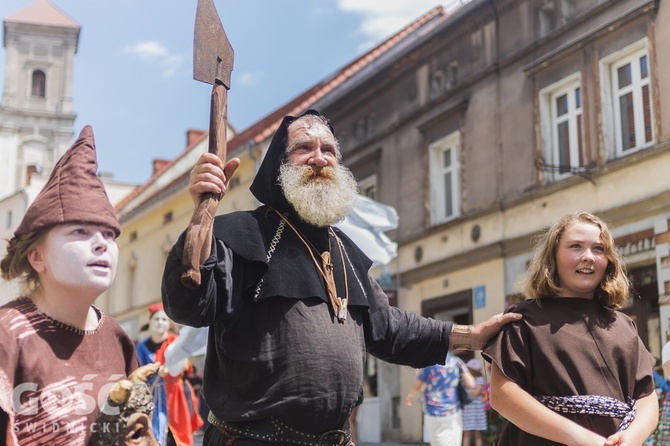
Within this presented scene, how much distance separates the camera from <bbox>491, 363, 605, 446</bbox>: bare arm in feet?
12.1

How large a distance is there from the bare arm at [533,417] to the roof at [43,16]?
71.8 metres

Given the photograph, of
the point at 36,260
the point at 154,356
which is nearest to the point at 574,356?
the point at 36,260

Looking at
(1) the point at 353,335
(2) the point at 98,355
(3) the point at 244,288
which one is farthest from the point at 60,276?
(1) the point at 353,335

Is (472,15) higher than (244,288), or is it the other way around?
(472,15)

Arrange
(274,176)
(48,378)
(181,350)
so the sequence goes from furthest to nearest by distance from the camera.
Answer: (181,350) → (274,176) → (48,378)

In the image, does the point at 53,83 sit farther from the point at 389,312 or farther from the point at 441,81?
the point at 389,312

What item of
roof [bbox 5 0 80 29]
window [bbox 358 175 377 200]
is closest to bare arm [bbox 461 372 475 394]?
window [bbox 358 175 377 200]

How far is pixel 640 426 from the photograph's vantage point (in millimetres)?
3779

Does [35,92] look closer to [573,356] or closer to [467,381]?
[467,381]

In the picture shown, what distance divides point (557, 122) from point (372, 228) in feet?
19.5

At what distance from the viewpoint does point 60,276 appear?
3.25m

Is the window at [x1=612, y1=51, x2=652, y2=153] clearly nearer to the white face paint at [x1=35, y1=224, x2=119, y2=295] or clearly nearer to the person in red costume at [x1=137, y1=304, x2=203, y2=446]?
the person in red costume at [x1=137, y1=304, x2=203, y2=446]

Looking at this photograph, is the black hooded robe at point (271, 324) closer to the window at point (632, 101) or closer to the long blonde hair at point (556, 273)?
the long blonde hair at point (556, 273)

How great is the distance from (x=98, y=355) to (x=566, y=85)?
45.6 ft
